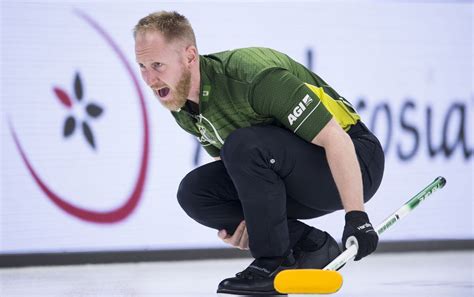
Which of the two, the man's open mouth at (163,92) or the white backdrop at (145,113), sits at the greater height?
the man's open mouth at (163,92)

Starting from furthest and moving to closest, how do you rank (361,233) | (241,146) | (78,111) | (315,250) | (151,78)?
→ (78,111) → (315,250) → (151,78) → (241,146) → (361,233)

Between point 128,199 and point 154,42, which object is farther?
point 128,199

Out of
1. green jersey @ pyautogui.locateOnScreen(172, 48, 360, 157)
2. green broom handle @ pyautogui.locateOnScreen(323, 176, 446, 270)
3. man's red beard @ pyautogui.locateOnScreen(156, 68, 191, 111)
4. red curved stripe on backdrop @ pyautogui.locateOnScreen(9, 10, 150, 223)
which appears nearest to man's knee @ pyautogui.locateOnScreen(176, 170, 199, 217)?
green jersey @ pyautogui.locateOnScreen(172, 48, 360, 157)

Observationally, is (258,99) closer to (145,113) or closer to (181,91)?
(181,91)

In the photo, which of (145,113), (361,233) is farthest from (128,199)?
(361,233)

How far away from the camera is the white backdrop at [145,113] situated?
12.8 feet

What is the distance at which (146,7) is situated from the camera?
4043 mm

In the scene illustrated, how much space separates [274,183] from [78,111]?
1809 millimetres

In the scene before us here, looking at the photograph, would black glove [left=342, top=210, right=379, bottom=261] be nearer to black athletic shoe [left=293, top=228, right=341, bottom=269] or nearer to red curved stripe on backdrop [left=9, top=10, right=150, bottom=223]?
black athletic shoe [left=293, top=228, right=341, bottom=269]

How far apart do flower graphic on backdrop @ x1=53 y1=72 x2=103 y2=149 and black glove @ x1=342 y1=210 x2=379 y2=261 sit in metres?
2.01

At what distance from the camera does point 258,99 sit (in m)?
2.28

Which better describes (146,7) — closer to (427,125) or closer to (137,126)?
(137,126)

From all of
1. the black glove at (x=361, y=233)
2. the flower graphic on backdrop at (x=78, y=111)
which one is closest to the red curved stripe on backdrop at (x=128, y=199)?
the flower graphic on backdrop at (x=78, y=111)

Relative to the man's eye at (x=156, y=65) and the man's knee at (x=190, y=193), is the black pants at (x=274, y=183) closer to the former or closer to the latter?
the man's knee at (x=190, y=193)
